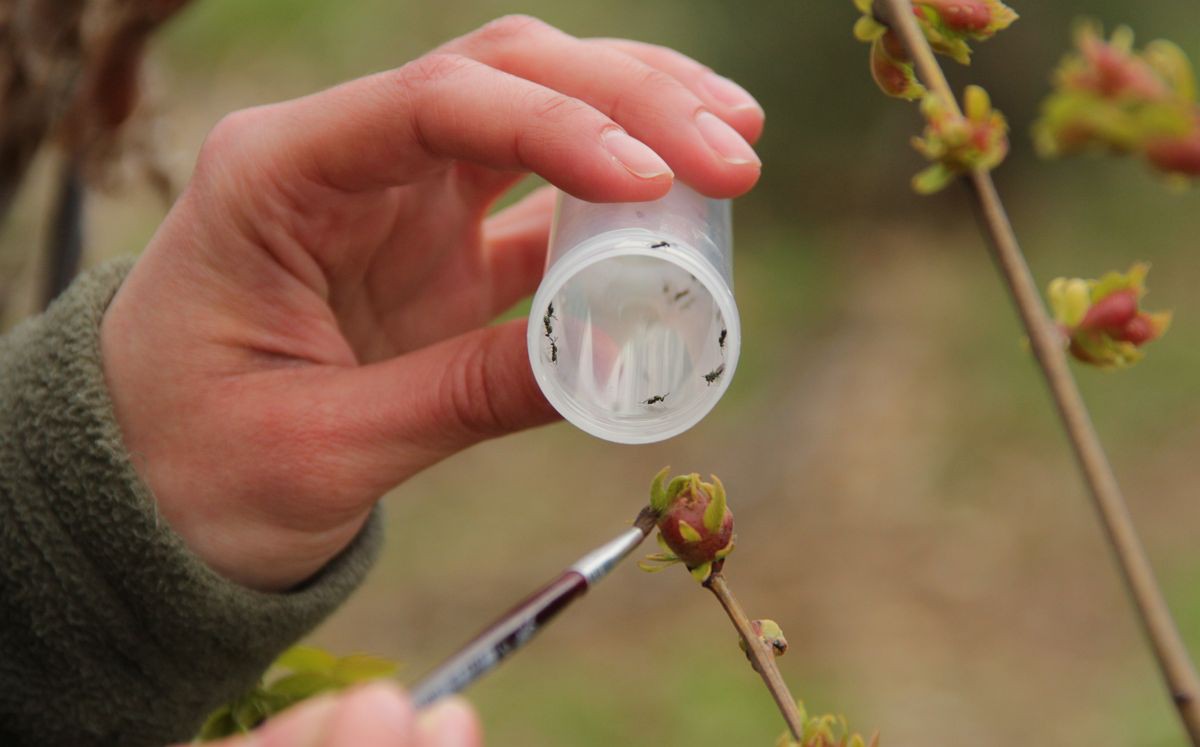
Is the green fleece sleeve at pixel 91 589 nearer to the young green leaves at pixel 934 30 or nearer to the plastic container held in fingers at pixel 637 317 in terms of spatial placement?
the plastic container held in fingers at pixel 637 317

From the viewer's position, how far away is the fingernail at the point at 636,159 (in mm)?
638

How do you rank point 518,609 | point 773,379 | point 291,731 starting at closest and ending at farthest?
1. point 291,731
2. point 518,609
3. point 773,379

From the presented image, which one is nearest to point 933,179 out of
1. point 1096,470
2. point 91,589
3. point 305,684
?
point 1096,470

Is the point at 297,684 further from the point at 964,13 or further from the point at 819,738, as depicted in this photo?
the point at 964,13

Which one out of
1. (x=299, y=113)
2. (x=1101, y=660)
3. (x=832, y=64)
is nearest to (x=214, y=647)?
(x=299, y=113)

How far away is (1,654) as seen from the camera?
2.70ft

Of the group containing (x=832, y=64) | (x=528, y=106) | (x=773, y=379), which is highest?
(x=528, y=106)

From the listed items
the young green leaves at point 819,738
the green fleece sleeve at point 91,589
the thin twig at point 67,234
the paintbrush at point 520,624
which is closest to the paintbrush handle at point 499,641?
the paintbrush at point 520,624

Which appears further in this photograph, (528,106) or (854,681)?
(854,681)

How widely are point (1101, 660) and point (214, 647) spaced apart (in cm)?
195

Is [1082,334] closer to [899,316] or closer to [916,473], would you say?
[916,473]

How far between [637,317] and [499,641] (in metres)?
0.32

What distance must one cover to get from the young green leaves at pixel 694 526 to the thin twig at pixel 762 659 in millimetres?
10

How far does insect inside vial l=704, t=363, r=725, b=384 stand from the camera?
2.16ft
